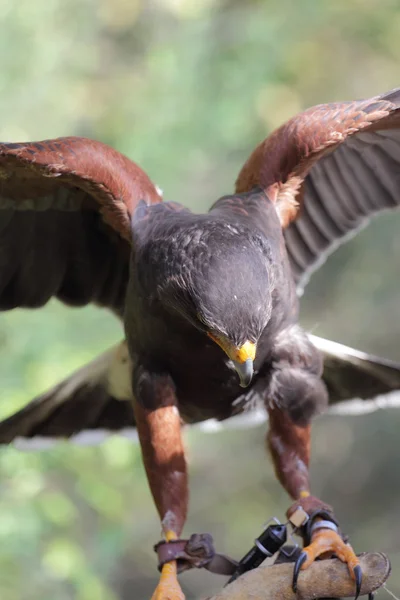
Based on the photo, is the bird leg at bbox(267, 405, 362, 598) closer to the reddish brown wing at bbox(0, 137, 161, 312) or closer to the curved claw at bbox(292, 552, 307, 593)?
the curved claw at bbox(292, 552, 307, 593)

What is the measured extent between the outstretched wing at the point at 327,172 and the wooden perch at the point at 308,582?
1675mm

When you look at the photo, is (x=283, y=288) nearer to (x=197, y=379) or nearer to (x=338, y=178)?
(x=197, y=379)

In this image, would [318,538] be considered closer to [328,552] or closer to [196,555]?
[328,552]

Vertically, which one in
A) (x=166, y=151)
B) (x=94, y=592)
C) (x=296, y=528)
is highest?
(x=166, y=151)

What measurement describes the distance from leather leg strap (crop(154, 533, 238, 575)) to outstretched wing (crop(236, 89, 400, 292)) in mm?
1568

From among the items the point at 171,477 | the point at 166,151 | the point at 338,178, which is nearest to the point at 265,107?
the point at 166,151

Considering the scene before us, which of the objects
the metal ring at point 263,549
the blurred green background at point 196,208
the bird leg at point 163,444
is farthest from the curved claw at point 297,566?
A: the blurred green background at point 196,208

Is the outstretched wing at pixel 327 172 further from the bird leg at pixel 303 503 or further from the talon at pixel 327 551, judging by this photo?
the talon at pixel 327 551

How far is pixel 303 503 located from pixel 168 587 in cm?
70

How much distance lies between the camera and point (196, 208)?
8.88 meters

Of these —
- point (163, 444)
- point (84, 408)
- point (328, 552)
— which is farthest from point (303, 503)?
point (84, 408)

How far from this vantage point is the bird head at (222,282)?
2877 millimetres

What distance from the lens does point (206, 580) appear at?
812 cm

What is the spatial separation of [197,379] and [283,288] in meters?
0.58
